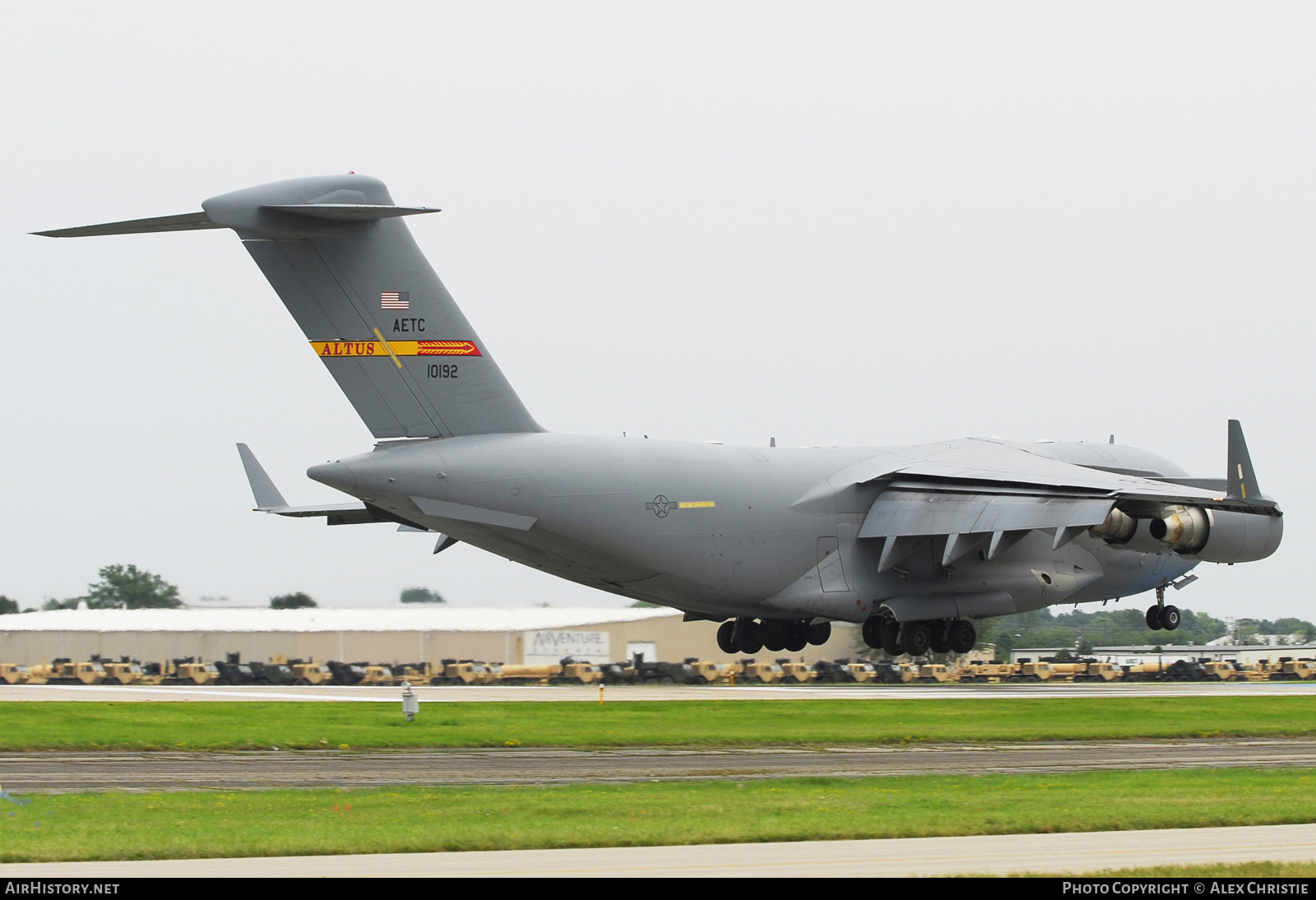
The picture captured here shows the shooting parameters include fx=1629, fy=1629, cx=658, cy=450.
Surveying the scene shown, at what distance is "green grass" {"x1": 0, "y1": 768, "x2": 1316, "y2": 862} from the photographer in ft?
36.1

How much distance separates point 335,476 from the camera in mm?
23875

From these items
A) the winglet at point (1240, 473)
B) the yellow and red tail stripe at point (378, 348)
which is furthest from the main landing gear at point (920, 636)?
the yellow and red tail stripe at point (378, 348)

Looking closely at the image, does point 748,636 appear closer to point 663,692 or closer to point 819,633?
point 819,633

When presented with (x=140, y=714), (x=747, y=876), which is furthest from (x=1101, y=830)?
(x=140, y=714)

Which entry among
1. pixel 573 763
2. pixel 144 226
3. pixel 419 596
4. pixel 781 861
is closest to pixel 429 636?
pixel 419 596

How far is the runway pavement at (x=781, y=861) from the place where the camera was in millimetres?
9445

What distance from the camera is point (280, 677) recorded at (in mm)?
39312

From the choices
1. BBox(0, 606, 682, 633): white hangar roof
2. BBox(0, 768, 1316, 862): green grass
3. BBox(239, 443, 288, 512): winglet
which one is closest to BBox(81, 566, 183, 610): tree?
BBox(0, 606, 682, 633): white hangar roof

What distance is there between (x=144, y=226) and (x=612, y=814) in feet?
42.6

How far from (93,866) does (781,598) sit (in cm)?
1976

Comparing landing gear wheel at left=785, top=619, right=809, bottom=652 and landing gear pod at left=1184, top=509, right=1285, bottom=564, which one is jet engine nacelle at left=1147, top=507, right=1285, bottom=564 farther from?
landing gear wheel at left=785, top=619, right=809, bottom=652

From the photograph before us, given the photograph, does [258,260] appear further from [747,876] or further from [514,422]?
[747,876]

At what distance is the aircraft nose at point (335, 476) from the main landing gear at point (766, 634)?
32.5 feet

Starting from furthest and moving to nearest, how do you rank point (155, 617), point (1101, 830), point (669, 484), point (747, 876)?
point (155, 617) < point (669, 484) < point (1101, 830) < point (747, 876)
